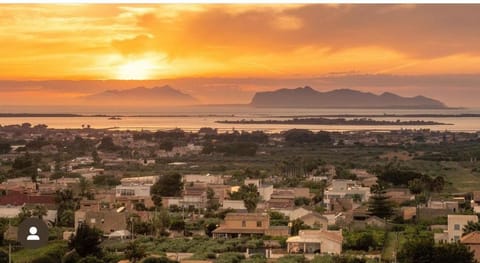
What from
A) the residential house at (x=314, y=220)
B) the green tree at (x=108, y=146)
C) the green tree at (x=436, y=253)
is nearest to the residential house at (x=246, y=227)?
the residential house at (x=314, y=220)

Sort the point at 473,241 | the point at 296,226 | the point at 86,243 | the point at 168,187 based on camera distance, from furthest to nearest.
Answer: the point at 168,187 → the point at 296,226 → the point at 473,241 → the point at 86,243

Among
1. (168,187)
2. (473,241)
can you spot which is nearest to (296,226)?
(473,241)

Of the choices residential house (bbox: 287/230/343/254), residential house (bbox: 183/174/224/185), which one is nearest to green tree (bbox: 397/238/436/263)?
residential house (bbox: 287/230/343/254)

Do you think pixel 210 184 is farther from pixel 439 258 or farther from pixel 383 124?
pixel 383 124

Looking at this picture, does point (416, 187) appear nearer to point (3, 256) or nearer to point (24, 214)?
point (24, 214)

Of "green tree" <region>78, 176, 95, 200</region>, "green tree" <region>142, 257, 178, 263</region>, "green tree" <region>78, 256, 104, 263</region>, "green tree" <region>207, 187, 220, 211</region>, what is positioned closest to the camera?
"green tree" <region>78, 256, 104, 263</region>

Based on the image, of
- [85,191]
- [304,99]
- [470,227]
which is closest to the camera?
[470,227]

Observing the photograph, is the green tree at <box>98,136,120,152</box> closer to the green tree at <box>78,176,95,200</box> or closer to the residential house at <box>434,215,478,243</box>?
the green tree at <box>78,176,95,200</box>
